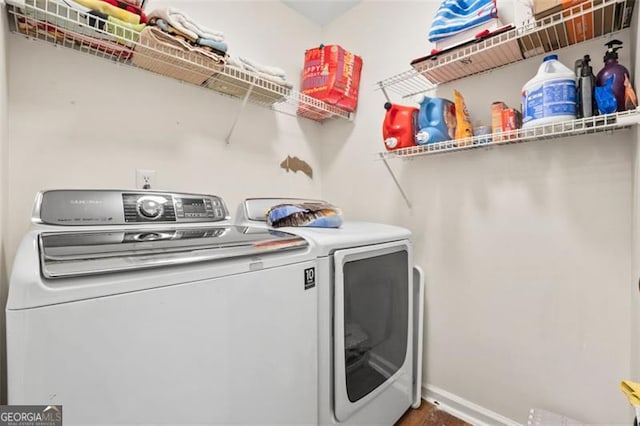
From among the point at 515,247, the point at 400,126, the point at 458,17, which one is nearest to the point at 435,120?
the point at 400,126

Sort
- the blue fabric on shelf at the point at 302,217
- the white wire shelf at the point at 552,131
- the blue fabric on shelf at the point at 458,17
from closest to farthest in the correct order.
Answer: the white wire shelf at the point at 552,131
the blue fabric on shelf at the point at 458,17
the blue fabric on shelf at the point at 302,217

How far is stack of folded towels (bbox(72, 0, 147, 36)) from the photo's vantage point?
114 centimetres

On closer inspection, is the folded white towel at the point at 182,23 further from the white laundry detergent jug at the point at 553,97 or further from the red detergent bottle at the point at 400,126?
the white laundry detergent jug at the point at 553,97

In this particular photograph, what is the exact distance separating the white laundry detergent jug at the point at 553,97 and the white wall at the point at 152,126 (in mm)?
1513

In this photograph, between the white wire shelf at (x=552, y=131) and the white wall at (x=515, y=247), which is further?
the white wall at (x=515, y=247)

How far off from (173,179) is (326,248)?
1035 mm

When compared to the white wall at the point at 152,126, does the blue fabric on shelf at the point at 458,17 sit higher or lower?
higher

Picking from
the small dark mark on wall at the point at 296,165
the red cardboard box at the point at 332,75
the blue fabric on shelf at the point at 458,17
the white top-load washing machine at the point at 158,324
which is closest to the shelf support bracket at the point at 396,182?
the red cardboard box at the point at 332,75

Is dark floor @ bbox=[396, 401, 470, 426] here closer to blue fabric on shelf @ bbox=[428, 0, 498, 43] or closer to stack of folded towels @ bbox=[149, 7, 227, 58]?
blue fabric on shelf @ bbox=[428, 0, 498, 43]

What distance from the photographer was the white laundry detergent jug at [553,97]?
115 centimetres

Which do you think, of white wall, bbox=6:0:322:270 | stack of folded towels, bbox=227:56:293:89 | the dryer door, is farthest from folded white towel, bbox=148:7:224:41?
the dryer door

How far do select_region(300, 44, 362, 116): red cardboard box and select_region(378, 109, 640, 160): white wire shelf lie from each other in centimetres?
66

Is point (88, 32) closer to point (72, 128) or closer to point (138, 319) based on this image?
point (72, 128)

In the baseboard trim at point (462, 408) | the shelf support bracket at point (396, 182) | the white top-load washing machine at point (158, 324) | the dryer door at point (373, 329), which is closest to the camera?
the white top-load washing machine at point (158, 324)
